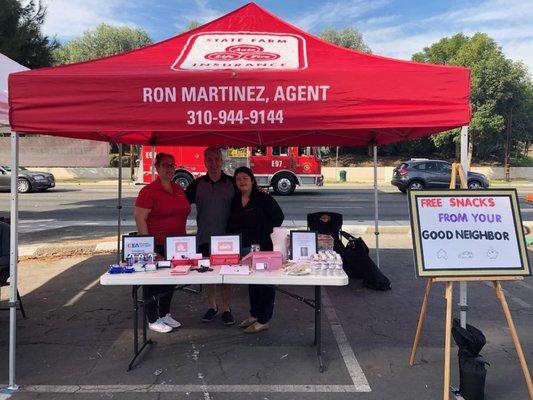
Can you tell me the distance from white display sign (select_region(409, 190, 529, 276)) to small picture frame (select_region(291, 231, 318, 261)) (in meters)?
1.08

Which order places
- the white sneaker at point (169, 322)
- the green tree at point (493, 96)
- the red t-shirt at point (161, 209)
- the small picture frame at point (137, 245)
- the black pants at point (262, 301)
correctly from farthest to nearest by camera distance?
the green tree at point (493, 96)
the white sneaker at point (169, 322)
the black pants at point (262, 301)
the red t-shirt at point (161, 209)
the small picture frame at point (137, 245)

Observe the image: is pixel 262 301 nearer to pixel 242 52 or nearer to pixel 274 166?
pixel 242 52

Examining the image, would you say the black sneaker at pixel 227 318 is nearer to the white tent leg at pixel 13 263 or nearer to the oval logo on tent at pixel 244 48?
the white tent leg at pixel 13 263

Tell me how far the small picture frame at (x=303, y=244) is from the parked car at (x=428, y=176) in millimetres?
18690

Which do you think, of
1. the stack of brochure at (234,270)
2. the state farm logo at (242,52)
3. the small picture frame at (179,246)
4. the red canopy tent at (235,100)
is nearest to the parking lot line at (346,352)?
the stack of brochure at (234,270)

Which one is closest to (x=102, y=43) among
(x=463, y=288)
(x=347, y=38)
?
(x=347, y=38)

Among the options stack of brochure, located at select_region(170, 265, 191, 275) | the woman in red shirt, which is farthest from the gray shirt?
stack of brochure, located at select_region(170, 265, 191, 275)

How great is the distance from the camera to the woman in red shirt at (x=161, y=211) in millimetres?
4336

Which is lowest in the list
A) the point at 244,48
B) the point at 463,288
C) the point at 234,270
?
the point at 463,288

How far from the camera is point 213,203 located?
4715 millimetres

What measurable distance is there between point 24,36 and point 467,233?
16.8m

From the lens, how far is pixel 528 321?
4984 mm

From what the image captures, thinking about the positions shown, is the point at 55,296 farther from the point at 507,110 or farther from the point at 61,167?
the point at 507,110

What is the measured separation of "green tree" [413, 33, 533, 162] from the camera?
32250 mm
